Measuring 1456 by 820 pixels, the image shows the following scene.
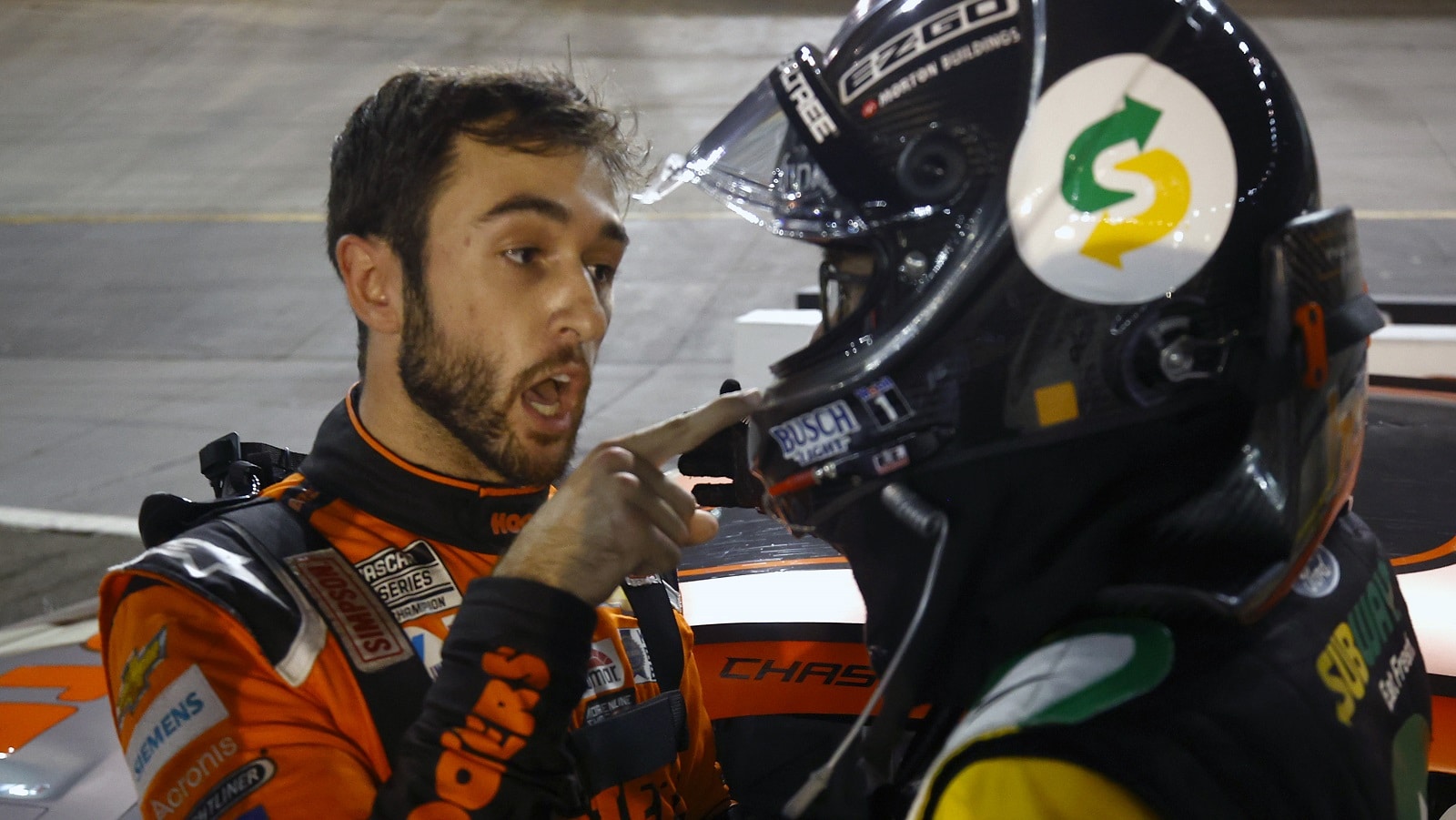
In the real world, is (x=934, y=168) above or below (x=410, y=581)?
above

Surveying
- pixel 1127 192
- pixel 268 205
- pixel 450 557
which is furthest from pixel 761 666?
pixel 268 205

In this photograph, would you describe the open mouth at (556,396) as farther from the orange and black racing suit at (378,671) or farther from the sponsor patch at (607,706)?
the sponsor patch at (607,706)

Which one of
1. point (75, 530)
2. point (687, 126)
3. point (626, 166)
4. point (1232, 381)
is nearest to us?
point (1232, 381)

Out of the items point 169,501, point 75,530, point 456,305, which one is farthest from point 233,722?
point 75,530

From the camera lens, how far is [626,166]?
2.09 metres

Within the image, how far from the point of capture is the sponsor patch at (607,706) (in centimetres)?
177

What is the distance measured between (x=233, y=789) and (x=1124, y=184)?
1.15 m

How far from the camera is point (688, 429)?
62.9 inches

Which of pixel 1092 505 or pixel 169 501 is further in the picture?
pixel 169 501

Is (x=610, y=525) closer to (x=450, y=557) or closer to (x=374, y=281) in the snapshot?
(x=450, y=557)

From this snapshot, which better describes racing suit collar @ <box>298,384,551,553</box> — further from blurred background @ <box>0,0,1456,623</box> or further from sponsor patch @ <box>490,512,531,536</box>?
blurred background @ <box>0,0,1456,623</box>

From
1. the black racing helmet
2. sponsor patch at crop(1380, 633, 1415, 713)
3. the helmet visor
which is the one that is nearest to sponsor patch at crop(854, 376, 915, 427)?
the black racing helmet

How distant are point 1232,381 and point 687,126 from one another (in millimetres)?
12549

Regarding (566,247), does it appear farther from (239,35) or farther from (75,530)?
(239,35)
